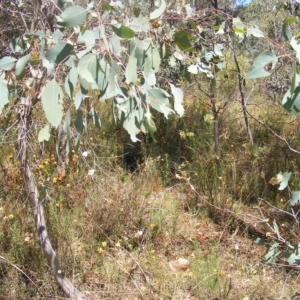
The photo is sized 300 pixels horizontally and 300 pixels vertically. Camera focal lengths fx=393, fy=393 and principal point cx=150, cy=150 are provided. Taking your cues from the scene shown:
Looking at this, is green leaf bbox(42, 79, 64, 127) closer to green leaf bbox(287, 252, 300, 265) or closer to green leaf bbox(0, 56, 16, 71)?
green leaf bbox(0, 56, 16, 71)

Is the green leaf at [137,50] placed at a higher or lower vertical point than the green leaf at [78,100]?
higher

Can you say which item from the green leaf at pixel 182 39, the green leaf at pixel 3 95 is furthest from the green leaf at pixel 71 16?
the green leaf at pixel 182 39

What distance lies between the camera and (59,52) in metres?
1.00

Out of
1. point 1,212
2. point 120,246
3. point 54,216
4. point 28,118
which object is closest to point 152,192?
point 120,246

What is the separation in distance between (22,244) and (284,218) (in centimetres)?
188

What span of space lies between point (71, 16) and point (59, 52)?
0.10 m

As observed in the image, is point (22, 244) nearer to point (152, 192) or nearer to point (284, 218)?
point (152, 192)

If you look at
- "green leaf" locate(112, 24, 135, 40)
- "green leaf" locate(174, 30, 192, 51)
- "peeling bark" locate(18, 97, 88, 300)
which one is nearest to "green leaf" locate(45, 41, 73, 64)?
"green leaf" locate(112, 24, 135, 40)

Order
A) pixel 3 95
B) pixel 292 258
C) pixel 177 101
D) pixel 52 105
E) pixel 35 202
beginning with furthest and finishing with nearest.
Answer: pixel 35 202, pixel 292 258, pixel 177 101, pixel 3 95, pixel 52 105

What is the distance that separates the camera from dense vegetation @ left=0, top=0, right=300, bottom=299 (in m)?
1.26

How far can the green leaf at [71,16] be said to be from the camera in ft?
3.12

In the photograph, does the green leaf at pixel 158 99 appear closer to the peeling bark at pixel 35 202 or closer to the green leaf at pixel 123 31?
the green leaf at pixel 123 31

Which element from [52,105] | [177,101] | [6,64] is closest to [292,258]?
[177,101]

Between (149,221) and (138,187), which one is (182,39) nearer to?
(149,221)
